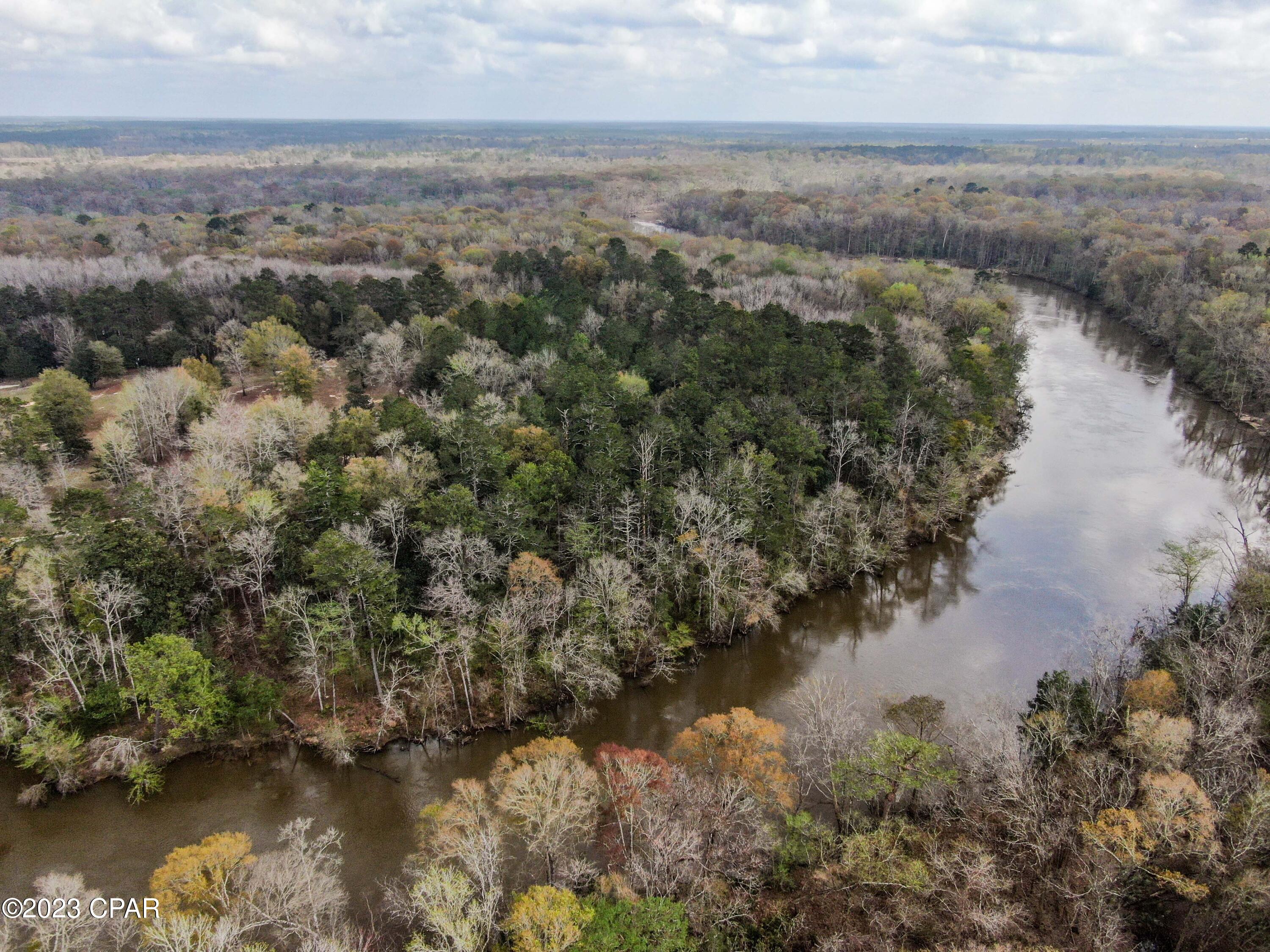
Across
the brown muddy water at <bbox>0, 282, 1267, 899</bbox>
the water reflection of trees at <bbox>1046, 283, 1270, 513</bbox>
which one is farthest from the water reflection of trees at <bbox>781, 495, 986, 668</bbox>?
the water reflection of trees at <bbox>1046, 283, 1270, 513</bbox>

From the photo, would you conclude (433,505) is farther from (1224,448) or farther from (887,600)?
(1224,448)

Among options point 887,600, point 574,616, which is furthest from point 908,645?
point 574,616

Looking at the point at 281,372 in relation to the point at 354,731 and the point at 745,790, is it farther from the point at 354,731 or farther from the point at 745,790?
the point at 745,790

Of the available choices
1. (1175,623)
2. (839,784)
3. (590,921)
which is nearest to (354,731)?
(590,921)

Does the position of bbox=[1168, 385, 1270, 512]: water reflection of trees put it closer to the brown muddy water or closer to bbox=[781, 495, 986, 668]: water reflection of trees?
the brown muddy water

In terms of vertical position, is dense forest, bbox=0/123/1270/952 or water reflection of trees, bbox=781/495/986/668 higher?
dense forest, bbox=0/123/1270/952

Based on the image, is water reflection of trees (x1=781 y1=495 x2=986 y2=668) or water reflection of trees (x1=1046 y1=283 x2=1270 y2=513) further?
water reflection of trees (x1=1046 y1=283 x2=1270 y2=513)

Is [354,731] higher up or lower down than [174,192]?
lower down
